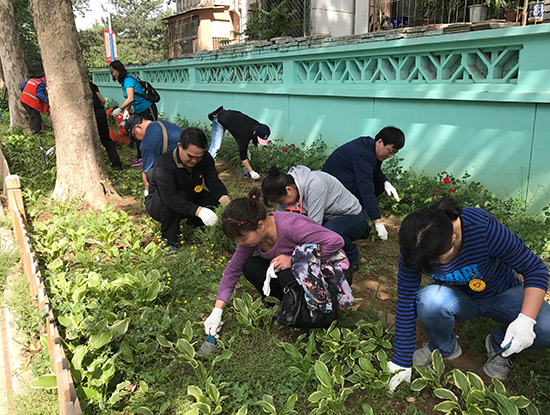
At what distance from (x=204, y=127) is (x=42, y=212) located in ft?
16.5

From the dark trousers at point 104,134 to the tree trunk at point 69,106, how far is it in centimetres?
149

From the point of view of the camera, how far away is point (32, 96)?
28.7 feet

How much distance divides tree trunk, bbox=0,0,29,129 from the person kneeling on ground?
315 inches

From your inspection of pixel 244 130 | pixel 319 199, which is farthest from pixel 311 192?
pixel 244 130

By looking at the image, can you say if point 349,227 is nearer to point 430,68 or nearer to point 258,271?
point 258,271

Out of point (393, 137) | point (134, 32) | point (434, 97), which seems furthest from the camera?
point (134, 32)

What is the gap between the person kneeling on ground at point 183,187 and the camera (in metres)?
3.78

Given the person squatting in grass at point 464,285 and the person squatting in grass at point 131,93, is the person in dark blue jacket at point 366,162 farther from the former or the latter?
the person squatting in grass at point 131,93

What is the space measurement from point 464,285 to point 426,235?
27.1 inches

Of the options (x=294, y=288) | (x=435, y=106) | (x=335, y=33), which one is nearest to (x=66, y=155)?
(x=294, y=288)

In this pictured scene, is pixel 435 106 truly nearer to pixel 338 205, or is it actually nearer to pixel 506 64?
pixel 506 64

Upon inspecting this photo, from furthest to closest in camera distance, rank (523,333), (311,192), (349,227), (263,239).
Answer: (349,227) < (311,192) < (263,239) < (523,333)

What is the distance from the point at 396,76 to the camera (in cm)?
528

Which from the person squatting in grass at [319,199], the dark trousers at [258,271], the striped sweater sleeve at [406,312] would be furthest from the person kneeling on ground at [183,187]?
the striped sweater sleeve at [406,312]
